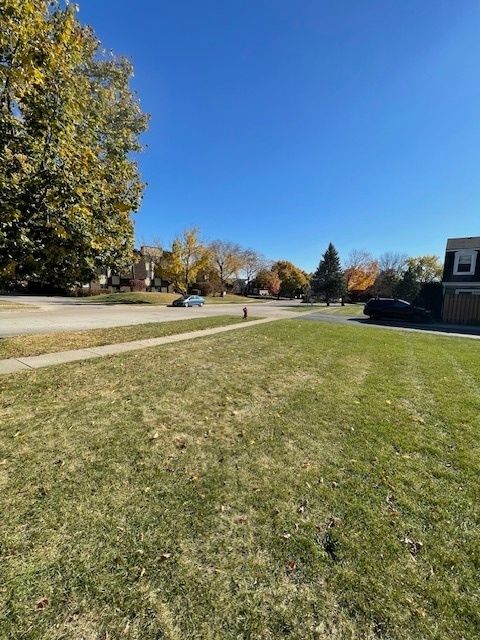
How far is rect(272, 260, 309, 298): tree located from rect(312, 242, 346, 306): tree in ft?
67.2

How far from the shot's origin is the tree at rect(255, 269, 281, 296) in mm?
81688

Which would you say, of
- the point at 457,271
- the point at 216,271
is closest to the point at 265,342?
the point at 457,271

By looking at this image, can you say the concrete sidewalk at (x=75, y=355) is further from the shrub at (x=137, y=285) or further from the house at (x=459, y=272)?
the shrub at (x=137, y=285)

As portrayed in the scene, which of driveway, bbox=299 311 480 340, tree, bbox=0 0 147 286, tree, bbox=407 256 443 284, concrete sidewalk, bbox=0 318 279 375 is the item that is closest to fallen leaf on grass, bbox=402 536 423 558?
tree, bbox=0 0 147 286

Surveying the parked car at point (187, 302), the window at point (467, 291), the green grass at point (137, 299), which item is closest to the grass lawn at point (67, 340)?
the window at point (467, 291)

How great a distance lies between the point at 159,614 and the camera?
1846 mm

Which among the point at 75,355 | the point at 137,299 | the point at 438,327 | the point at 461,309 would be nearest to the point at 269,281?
the point at 137,299

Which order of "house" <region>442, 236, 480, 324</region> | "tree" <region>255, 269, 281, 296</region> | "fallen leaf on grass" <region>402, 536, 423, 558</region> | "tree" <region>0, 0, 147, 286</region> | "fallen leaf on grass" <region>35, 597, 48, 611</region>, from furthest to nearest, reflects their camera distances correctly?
"tree" <region>255, 269, 281, 296</region>
"house" <region>442, 236, 480, 324</region>
"tree" <region>0, 0, 147, 286</region>
"fallen leaf on grass" <region>402, 536, 423, 558</region>
"fallen leaf on grass" <region>35, 597, 48, 611</region>

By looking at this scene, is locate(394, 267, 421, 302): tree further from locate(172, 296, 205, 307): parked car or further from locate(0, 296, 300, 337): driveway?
locate(172, 296, 205, 307): parked car

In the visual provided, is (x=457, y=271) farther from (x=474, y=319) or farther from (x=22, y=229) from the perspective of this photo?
(x=22, y=229)

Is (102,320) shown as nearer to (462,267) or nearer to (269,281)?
(462,267)

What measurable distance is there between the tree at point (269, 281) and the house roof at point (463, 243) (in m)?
55.3

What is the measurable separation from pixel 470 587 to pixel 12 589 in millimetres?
2873

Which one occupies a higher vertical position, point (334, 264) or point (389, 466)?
point (334, 264)
